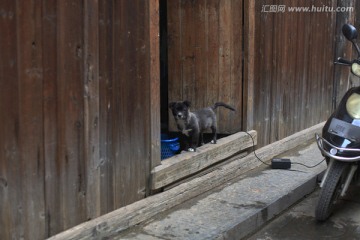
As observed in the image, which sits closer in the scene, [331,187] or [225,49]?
[331,187]

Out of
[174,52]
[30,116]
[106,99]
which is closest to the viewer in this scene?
[30,116]

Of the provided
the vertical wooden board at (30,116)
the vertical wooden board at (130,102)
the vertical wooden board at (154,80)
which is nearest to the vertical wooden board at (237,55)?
the vertical wooden board at (154,80)

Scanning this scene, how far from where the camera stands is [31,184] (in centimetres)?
343

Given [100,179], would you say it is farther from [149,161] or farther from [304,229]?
[304,229]

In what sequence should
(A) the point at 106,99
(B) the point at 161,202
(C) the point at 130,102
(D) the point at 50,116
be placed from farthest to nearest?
(B) the point at 161,202 < (C) the point at 130,102 < (A) the point at 106,99 < (D) the point at 50,116

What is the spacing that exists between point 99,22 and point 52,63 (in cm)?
61

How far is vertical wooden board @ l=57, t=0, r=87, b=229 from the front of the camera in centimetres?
360

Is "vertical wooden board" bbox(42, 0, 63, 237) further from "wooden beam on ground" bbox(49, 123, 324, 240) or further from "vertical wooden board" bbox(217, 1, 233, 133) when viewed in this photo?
"vertical wooden board" bbox(217, 1, 233, 133)

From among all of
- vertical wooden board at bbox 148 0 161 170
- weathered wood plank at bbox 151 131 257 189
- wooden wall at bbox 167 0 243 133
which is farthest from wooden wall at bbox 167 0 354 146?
vertical wooden board at bbox 148 0 161 170

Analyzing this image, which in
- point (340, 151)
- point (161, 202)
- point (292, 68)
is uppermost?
point (292, 68)

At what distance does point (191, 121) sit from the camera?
5527 mm

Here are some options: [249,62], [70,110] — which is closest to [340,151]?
[249,62]

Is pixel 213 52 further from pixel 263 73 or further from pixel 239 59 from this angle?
pixel 263 73

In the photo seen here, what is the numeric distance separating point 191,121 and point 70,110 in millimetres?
2052
